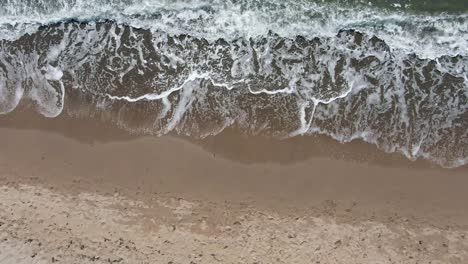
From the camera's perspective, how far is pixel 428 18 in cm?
1004

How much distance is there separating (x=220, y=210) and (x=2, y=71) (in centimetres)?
523

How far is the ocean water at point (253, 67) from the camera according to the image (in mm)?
9648

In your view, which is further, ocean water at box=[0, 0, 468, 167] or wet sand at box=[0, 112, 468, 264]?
ocean water at box=[0, 0, 468, 167]

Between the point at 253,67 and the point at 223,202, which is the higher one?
the point at 253,67

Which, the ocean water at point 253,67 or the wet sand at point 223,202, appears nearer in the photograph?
the wet sand at point 223,202

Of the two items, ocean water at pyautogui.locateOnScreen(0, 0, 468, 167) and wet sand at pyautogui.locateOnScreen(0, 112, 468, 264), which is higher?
ocean water at pyautogui.locateOnScreen(0, 0, 468, 167)

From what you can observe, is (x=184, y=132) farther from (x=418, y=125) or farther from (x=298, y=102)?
(x=418, y=125)

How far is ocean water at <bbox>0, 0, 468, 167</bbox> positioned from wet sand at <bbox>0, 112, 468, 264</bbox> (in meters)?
0.41

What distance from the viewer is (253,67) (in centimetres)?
997

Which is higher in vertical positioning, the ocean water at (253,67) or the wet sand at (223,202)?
the ocean water at (253,67)

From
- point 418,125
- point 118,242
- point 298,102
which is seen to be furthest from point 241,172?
point 418,125

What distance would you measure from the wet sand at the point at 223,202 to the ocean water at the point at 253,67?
406 mm

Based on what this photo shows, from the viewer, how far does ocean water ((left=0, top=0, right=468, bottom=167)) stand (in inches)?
380

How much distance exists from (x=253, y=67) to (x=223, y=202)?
A: 8.81 feet
